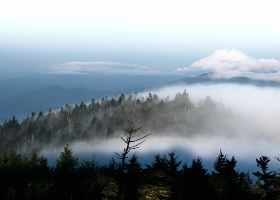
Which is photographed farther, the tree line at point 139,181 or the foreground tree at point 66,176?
the foreground tree at point 66,176

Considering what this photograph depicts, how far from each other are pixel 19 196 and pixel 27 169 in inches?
471

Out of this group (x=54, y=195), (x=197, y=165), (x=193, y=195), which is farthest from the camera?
(x=54, y=195)

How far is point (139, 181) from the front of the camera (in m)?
57.7

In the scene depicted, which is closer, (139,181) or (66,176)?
(139,181)

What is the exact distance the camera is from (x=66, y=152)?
8344 cm

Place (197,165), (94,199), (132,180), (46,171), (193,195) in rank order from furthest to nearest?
(46,171) < (94,199) < (197,165) < (193,195) < (132,180)

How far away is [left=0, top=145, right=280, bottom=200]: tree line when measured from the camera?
5562cm

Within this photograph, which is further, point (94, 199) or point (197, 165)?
point (94, 199)

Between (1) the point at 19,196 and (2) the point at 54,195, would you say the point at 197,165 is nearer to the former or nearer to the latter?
(2) the point at 54,195

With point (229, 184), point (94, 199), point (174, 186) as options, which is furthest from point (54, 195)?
point (229, 184)

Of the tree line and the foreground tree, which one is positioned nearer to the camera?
the tree line

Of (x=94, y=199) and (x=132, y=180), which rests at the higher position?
(x=132, y=180)

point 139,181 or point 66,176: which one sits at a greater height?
point 139,181

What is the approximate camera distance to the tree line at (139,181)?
5562 cm
